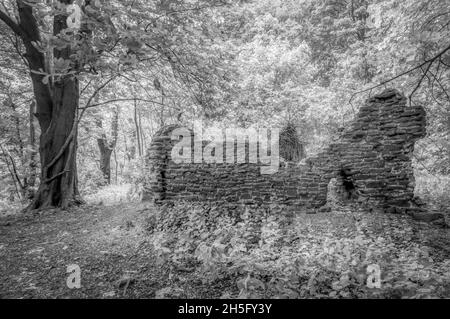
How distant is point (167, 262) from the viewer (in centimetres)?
433

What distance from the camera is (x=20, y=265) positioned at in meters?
4.34

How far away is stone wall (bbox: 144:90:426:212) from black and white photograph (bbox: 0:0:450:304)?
1.3 inches

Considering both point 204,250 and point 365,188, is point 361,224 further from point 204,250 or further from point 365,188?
point 204,250

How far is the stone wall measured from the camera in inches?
251

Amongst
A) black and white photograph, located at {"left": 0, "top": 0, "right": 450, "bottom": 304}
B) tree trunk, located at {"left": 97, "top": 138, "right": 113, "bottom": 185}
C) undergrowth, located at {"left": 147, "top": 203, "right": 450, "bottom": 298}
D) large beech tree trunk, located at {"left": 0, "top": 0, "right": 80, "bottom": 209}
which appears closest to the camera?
undergrowth, located at {"left": 147, "top": 203, "right": 450, "bottom": 298}

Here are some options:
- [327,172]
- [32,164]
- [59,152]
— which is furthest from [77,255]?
[32,164]

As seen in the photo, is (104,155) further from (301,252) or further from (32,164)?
(301,252)

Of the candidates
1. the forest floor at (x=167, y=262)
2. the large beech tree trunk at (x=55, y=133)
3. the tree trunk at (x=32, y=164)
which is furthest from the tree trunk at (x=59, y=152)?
the tree trunk at (x=32, y=164)

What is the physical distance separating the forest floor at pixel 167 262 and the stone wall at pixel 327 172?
61 cm

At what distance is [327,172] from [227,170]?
2386 millimetres

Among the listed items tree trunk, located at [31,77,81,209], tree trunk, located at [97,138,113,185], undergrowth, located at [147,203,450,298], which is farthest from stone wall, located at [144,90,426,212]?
tree trunk, located at [97,138,113,185]

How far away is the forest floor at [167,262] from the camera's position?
132 inches

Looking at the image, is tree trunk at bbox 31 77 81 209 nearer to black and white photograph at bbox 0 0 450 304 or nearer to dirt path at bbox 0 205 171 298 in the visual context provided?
black and white photograph at bbox 0 0 450 304
